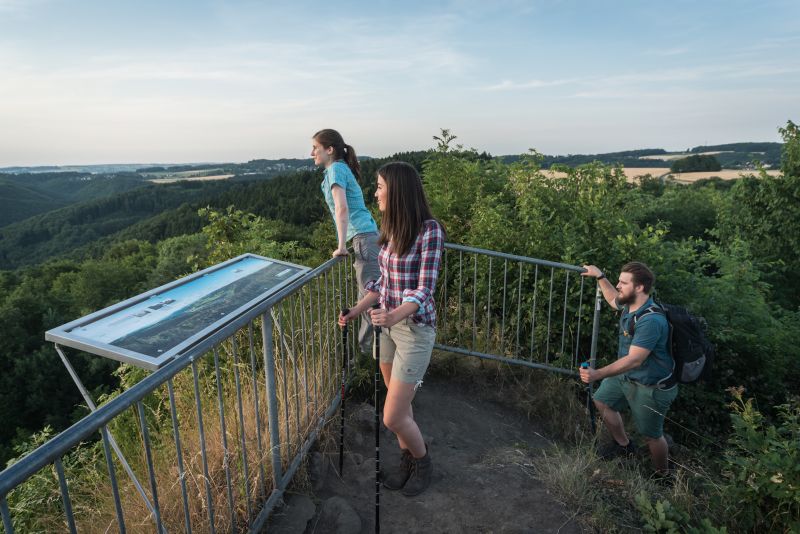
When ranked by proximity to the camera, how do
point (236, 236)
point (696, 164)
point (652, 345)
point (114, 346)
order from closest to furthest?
point (114, 346)
point (652, 345)
point (236, 236)
point (696, 164)

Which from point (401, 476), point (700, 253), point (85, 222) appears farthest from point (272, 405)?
point (85, 222)

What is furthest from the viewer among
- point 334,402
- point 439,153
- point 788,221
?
point 788,221

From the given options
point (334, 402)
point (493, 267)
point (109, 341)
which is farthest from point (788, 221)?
point (109, 341)

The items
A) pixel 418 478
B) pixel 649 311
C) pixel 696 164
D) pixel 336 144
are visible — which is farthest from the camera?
pixel 696 164

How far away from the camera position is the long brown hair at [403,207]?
280 cm

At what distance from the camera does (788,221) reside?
16.6 meters

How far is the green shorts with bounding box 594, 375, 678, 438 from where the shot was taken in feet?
12.4

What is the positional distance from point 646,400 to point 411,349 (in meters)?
2.14

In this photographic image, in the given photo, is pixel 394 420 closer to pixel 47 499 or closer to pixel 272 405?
pixel 272 405

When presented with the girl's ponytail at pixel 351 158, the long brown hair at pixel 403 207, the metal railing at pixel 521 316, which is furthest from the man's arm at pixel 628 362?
the girl's ponytail at pixel 351 158

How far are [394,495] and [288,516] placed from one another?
727mm

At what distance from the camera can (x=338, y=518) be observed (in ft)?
10.0

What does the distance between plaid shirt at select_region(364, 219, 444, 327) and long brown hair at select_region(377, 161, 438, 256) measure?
5 centimetres

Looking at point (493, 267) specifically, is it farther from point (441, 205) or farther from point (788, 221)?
point (788, 221)
